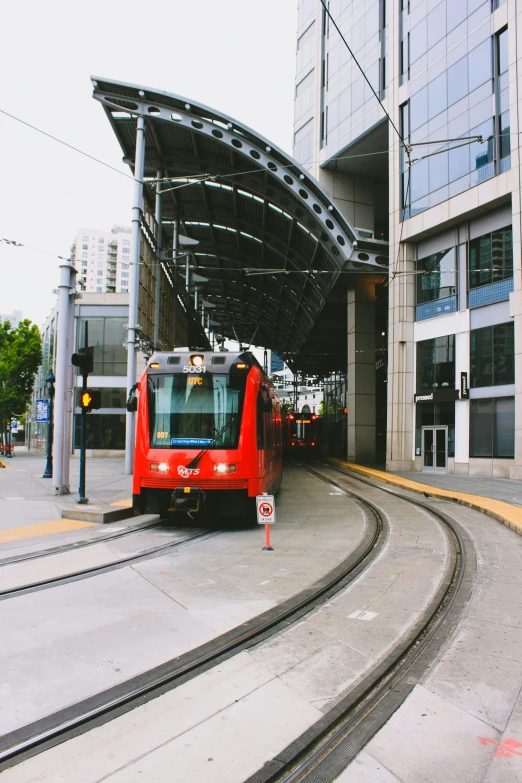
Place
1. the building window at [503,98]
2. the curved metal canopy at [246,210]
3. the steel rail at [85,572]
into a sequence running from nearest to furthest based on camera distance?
the steel rail at [85,572], the building window at [503,98], the curved metal canopy at [246,210]

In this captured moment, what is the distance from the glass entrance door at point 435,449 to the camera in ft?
85.1

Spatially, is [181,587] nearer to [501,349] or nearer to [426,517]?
[426,517]

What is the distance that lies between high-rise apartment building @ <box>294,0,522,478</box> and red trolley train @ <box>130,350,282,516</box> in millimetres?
13331

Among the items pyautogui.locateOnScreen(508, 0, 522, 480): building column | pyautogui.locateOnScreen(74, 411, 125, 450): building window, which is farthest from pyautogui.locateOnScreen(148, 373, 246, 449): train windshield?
pyautogui.locateOnScreen(74, 411, 125, 450): building window

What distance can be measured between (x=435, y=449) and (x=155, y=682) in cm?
2368

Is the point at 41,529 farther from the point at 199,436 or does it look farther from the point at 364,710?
the point at 364,710

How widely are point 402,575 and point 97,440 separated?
2972cm

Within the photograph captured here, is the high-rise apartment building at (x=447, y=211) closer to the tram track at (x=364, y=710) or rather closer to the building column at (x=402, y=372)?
the building column at (x=402, y=372)

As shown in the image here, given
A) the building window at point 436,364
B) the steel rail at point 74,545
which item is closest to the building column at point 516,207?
the building window at point 436,364

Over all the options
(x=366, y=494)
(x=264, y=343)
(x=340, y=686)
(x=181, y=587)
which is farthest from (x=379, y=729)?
(x=264, y=343)

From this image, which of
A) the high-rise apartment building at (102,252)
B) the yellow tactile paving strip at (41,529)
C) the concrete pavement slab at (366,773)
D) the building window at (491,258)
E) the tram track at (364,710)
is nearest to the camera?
the concrete pavement slab at (366,773)

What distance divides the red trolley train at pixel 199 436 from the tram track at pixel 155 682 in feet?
11.4

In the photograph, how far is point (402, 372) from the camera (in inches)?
1095

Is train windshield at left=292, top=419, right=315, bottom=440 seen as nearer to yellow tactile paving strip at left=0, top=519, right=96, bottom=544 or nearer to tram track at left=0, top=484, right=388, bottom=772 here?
yellow tactile paving strip at left=0, top=519, right=96, bottom=544
